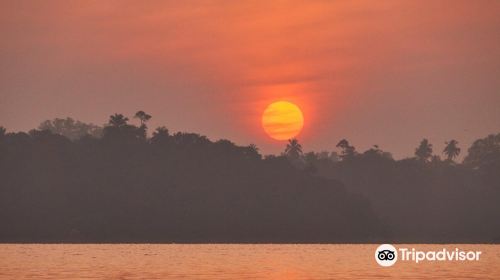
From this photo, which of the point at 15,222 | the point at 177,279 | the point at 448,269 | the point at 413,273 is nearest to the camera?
the point at 177,279

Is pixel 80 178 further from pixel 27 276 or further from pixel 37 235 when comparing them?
pixel 27 276

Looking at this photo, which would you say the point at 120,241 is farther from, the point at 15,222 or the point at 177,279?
the point at 177,279

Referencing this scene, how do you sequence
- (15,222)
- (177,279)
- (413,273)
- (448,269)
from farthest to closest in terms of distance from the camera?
(15,222)
(448,269)
(413,273)
(177,279)

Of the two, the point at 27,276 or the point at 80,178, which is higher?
the point at 80,178

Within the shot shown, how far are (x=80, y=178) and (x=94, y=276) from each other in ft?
415

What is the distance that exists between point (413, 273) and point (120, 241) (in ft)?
417

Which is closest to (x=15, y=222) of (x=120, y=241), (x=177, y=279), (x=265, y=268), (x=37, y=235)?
(x=37, y=235)

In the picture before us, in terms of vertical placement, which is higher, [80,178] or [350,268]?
[80,178]

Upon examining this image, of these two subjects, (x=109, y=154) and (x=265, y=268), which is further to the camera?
(x=109, y=154)

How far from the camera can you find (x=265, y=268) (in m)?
89.5

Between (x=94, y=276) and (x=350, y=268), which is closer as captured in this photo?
(x=94, y=276)

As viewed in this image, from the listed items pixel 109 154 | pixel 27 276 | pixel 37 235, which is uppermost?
pixel 109 154

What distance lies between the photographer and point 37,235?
196m

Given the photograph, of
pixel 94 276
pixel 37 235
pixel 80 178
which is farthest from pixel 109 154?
pixel 94 276
